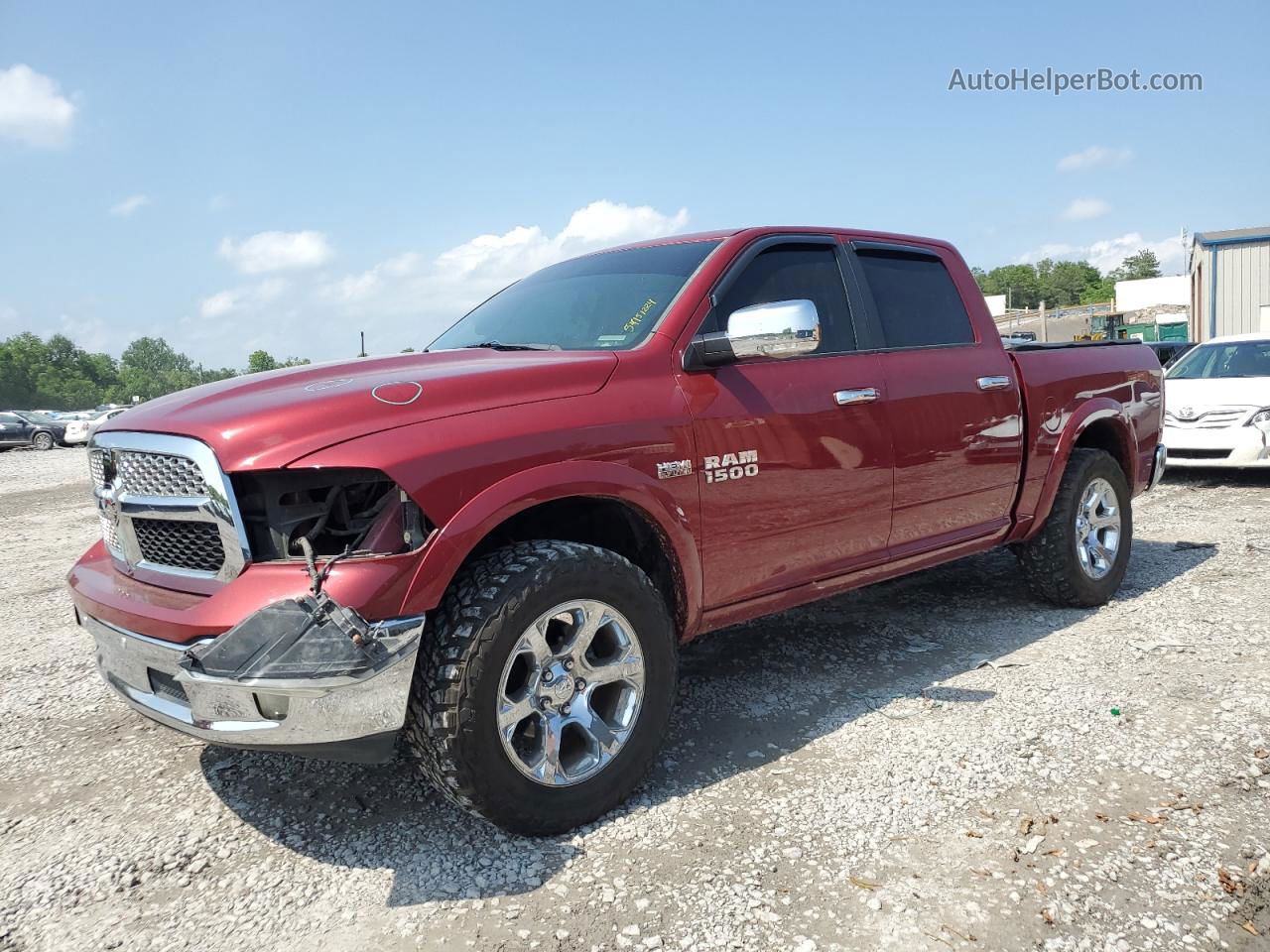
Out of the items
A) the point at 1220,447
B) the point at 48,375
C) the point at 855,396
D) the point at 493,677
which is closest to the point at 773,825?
the point at 493,677

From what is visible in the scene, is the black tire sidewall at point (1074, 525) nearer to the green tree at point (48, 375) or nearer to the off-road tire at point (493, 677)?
the off-road tire at point (493, 677)

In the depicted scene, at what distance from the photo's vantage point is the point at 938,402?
156 inches

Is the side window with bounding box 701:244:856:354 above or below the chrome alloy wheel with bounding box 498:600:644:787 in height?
above

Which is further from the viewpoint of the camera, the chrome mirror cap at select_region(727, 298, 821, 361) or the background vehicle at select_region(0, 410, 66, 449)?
the background vehicle at select_region(0, 410, 66, 449)

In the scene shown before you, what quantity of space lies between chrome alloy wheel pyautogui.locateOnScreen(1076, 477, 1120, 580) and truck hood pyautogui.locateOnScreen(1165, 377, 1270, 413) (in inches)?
177

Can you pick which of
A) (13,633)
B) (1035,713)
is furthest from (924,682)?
(13,633)

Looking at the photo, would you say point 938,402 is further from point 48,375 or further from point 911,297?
point 48,375

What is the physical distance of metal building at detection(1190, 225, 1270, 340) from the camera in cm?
2434

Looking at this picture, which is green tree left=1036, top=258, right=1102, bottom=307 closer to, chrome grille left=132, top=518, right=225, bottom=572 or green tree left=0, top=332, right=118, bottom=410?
green tree left=0, top=332, right=118, bottom=410

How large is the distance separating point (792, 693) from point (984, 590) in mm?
2184

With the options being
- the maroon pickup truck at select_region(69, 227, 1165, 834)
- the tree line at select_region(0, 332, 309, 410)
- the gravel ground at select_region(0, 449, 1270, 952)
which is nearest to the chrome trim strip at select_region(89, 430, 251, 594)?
the maroon pickup truck at select_region(69, 227, 1165, 834)

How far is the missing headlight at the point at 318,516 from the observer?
2.39 m

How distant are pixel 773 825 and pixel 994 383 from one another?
2.52 metres

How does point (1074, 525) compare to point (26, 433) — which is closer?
point (1074, 525)
